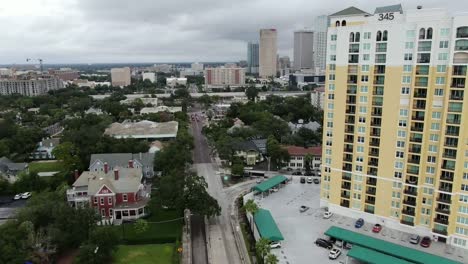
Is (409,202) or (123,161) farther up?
(409,202)

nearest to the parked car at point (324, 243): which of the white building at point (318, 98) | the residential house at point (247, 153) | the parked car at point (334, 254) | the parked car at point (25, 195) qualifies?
the parked car at point (334, 254)

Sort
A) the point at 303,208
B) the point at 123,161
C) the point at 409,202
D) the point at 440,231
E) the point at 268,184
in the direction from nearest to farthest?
the point at 440,231 → the point at 409,202 → the point at 303,208 → the point at 268,184 → the point at 123,161

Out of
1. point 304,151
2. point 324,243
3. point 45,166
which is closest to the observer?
point 324,243

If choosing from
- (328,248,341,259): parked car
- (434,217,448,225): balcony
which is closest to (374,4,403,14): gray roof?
(434,217,448,225): balcony

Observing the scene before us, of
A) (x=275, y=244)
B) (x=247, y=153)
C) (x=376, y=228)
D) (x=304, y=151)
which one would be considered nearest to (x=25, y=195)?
(x=247, y=153)

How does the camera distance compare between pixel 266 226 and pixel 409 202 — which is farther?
pixel 266 226

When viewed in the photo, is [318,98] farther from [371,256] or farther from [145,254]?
[145,254]

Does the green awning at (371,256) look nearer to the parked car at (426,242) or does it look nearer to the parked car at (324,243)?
the parked car at (324,243)
